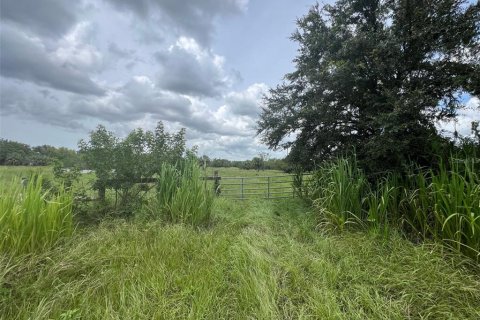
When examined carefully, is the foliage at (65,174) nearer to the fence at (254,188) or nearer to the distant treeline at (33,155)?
the distant treeline at (33,155)

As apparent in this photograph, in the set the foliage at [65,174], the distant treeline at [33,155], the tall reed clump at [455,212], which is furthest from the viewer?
the foliage at [65,174]

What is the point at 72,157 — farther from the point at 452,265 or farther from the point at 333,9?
the point at 333,9

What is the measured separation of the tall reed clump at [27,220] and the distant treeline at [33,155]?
773mm

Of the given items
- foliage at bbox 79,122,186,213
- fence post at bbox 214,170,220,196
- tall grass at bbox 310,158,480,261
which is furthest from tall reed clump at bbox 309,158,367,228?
foliage at bbox 79,122,186,213

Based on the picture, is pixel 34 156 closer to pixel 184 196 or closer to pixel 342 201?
pixel 184 196

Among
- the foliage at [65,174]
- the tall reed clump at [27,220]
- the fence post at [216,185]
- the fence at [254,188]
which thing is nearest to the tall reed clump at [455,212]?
the fence post at [216,185]

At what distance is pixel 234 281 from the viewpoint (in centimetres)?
268

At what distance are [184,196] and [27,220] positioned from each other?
2.24 metres

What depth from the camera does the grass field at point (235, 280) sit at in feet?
7.08

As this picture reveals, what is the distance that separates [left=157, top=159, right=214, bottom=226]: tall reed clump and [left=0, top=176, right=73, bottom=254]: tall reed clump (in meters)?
1.64

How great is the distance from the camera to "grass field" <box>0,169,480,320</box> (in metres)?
2.16

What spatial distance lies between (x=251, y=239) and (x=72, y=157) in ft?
12.1

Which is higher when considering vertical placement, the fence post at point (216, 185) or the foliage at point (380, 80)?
the foliage at point (380, 80)

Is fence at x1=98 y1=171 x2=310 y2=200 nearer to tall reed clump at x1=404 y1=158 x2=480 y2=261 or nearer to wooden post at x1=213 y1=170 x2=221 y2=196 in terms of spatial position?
wooden post at x1=213 y1=170 x2=221 y2=196
